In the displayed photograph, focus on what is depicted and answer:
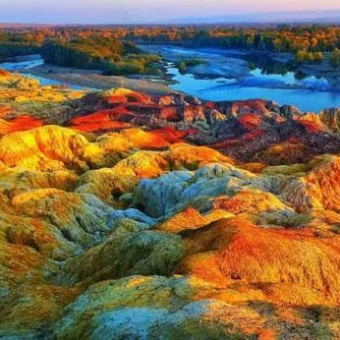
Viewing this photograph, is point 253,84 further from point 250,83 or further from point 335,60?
point 335,60

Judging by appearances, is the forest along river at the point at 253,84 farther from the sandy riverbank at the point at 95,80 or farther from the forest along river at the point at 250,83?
the sandy riverbank at the point at 95,80

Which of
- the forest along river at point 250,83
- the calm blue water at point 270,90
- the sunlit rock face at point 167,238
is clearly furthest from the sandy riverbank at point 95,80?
the sunlit rock face at point 167,238

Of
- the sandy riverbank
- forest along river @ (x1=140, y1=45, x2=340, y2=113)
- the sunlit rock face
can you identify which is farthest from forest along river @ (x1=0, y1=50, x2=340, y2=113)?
the sunlit rock face

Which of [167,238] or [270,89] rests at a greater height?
[167,238]

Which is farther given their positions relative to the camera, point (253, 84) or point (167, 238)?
point (253, 84)

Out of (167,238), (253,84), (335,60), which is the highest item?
(167,238)

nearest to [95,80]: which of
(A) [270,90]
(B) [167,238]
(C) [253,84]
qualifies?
(C) [253,84]
